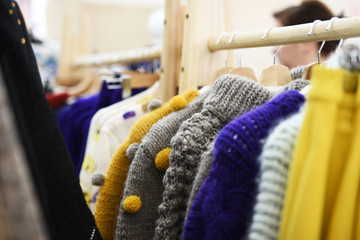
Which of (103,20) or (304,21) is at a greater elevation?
(304,21)

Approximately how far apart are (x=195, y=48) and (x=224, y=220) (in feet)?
1.57

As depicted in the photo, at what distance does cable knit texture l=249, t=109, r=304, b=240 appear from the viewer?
0.34 m

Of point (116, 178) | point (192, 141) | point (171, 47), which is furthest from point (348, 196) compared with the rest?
point (171, 47)

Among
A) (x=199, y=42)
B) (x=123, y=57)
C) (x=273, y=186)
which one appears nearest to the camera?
(x=273, y=186)

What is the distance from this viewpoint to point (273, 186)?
343mm

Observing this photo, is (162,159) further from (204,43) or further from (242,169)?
(204,43)

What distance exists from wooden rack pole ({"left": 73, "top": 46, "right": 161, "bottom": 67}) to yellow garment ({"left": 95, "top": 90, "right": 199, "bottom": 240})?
40 centimetres

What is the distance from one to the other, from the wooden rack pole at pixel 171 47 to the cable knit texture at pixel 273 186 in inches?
21.5

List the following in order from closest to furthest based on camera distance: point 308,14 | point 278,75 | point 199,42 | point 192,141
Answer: point 192,141, point 278,75, point 199,42, point 308,14

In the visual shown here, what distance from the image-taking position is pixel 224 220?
38cm

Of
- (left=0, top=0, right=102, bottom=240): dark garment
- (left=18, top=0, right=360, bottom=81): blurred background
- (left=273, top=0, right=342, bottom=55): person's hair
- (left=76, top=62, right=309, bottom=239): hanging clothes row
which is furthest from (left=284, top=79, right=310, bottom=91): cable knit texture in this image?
(left=18, top=0, right=360, bottom=81): blurred background

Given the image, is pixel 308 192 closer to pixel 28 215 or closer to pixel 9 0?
pixel 28 215

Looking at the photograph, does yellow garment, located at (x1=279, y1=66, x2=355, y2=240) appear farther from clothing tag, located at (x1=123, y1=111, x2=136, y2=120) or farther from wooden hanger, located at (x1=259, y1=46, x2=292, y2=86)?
clothing tag, located at (x1=123, y1=111, x2=136, y2=120)

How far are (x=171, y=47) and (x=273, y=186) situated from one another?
0.57m
